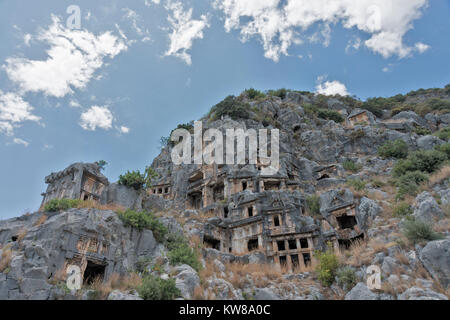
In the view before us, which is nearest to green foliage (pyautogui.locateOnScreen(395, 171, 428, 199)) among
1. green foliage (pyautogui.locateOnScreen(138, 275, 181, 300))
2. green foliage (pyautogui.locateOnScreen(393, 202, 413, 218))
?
green foliage (pyautogui.locateOnScreen(393, 202, 413, 218))

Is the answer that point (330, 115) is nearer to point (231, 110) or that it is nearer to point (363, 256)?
point (231, 110)

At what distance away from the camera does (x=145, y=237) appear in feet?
65.0

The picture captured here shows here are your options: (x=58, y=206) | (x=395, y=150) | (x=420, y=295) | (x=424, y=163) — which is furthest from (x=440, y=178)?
(x=58, y=206)

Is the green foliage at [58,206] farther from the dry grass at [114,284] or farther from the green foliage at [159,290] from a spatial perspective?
the green foliage at [159,290]

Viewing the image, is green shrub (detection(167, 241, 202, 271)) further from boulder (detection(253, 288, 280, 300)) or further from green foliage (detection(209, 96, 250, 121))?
green foliage (detection(209, 96, 250, 121))

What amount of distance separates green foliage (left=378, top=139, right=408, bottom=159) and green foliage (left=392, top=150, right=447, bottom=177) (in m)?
11.2

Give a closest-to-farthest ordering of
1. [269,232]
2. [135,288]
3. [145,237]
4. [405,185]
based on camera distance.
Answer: [135,288]
[145,237]
[405,185]
[269,232]

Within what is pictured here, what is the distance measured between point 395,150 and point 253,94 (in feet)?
111

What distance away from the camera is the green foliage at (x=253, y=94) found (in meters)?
64.3

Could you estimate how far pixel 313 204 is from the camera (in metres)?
29.9

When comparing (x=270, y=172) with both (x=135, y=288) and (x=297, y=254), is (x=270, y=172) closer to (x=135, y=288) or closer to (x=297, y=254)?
(x=297, y=254)

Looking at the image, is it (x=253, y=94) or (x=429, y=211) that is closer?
(x=429, y=211)
